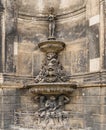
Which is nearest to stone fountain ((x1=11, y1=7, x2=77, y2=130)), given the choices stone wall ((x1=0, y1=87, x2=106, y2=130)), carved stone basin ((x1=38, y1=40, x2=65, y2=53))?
carved stone basin ((x1=38, y1=40, x2=65, y2=53))

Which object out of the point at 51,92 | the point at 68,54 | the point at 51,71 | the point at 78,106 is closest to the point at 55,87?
the point at 51,92

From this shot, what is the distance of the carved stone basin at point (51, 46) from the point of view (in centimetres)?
933

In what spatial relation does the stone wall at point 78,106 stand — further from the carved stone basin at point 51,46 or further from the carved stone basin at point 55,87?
the carved stone basin at point 51,46

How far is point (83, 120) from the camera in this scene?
8.61 m

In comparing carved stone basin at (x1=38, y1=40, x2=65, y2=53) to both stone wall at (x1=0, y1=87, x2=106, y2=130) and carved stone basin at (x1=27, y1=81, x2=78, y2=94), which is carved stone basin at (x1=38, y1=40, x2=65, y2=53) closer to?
carved stone basin at (x1=27, y1=81, x2=78, y2=94)

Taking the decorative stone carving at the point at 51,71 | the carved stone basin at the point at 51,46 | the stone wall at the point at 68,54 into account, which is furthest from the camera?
the carved stone basin at the point at 51,46

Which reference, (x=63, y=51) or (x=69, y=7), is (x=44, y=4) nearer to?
(x=69, y=7)

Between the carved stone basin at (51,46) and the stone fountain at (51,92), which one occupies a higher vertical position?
the carved stone basin at (51,46)

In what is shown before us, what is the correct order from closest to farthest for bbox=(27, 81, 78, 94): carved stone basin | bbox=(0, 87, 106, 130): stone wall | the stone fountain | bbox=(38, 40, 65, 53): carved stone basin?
bbox=(0, 87, 106, 130): stone wall < bbox=(27, 81, 78, 94): carved stone basin < the stone fountain < bbox=(38, 40, 65, 53): carved stone basin

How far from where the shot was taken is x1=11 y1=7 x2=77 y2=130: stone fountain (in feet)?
28.4

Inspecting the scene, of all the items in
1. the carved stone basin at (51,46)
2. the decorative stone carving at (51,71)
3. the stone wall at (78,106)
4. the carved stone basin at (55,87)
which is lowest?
the stone wall at (78,106)

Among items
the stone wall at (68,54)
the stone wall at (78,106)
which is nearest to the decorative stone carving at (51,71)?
the stone wall at (68,54)

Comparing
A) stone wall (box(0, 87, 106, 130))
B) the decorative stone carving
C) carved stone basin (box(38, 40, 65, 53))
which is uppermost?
carved stone basin (box(38, 40, 65, 53))

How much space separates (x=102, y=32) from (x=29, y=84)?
292 centimetres
